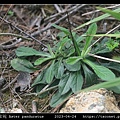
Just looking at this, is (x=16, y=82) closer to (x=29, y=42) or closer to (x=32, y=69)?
(x=32, y=69)

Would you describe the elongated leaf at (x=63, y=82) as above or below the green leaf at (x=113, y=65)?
below

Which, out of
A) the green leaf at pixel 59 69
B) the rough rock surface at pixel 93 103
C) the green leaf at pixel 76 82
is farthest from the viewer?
the green leaf at pixel 59 69

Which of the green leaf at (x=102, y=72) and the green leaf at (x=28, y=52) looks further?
the green leaf at (x=28, y=52)

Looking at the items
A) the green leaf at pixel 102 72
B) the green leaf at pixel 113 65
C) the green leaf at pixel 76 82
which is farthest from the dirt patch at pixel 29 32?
the green leaf at pixel 113 65

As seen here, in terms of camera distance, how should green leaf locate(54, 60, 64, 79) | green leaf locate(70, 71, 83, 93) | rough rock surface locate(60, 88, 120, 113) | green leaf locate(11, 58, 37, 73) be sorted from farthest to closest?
green leaf locate(11, 58, 37, 73) → green leaf locate(54, 60, 64, 79) → green leaf locate(70, 71, 83, 93) → rough rock surface locate(60, 88, 120, 113)

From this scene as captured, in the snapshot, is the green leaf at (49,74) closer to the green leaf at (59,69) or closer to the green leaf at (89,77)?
the green leaf at (59,69)

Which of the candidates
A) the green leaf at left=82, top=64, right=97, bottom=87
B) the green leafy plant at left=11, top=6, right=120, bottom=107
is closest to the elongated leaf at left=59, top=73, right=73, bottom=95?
the green leafy plant at left=11, top=6, right=120, bottom=107

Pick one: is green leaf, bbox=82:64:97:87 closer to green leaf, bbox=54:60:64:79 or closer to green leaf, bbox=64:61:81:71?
green leaf, bbox=64:61:81:71

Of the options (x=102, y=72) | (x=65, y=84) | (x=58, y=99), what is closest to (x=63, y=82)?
(x=65, y=84)
